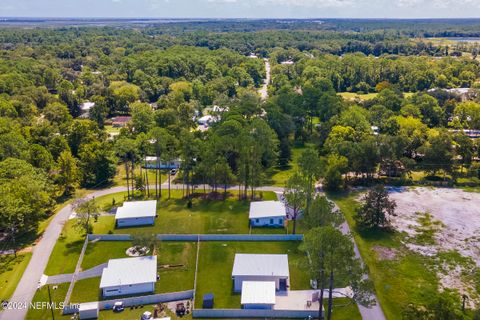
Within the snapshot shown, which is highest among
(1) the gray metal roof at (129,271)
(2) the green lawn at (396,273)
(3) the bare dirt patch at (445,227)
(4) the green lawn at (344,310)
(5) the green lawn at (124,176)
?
(1) the gray metal roof at (129,271)

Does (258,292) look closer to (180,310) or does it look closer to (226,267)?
(226,267)

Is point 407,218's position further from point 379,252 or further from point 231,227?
point 231,227

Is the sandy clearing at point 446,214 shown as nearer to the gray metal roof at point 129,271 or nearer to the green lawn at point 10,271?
the gray metal roof at point 129,271

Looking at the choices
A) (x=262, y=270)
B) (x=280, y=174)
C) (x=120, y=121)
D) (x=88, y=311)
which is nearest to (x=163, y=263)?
(x=88, y=311)

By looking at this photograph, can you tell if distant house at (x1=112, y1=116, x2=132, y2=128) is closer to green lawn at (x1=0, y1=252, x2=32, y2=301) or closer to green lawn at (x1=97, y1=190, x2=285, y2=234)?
green lawn at (x1=97, y1=190, x2=285, y2=234)

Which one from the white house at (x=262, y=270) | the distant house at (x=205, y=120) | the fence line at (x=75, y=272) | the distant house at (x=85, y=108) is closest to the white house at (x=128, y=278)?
the fence line at (x=75, y=272)

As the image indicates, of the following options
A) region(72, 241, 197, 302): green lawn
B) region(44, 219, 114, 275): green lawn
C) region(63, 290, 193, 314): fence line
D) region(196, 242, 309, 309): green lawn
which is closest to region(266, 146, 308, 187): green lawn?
region(196, 242, 309, 309): green lawn

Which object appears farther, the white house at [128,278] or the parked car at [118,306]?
the white house at [128,278]

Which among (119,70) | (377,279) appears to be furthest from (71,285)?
(119,70)
